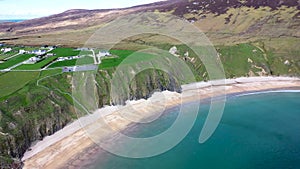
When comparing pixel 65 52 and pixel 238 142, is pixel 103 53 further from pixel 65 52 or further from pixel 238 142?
pixel 238 142

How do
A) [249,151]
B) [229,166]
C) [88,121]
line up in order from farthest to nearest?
[88,121] < [249,151] < [229,166]

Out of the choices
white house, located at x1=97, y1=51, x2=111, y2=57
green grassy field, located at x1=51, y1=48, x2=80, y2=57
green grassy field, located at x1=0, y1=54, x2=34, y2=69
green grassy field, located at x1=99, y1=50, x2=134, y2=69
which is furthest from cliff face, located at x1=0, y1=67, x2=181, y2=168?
green grassy field, located at x1=51, y1=48, x2=80, y2=57

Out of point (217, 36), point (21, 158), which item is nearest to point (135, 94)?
point (21, 158)

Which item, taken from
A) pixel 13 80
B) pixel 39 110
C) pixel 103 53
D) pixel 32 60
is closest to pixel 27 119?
pixel 39 110

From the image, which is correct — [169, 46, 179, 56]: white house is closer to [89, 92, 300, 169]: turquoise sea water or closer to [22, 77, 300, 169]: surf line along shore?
[22, 77, 300, 169]: surf line along shore

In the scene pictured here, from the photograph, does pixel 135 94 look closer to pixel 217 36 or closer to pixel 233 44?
pixel 233 44

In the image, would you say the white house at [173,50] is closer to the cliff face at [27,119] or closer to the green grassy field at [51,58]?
the green grassy field at [51,58]
